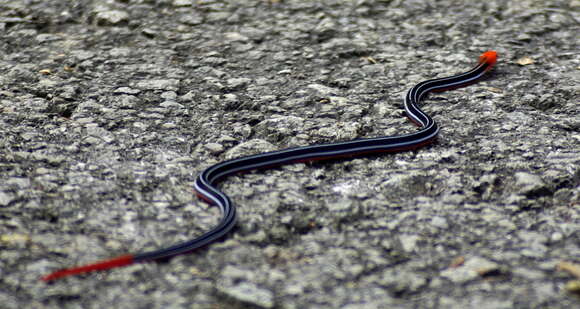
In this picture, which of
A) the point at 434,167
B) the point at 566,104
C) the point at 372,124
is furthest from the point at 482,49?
the point at 434,167

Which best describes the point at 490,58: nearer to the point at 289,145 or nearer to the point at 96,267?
the point at 289,145

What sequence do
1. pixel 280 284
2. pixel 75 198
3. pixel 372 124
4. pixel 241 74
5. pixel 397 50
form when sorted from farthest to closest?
1. pixel 397 50
2. pixel 241 74
3. pixel 372 124
4. pixel 75 198
5. pixel 280 284

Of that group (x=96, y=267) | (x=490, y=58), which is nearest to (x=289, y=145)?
(x=96, y=267)

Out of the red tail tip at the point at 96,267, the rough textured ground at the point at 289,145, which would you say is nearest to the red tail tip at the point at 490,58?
the rough textured ground at the point at 289,145

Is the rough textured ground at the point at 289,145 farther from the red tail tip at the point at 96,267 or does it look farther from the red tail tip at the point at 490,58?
the red tail tip at the point at 490,58

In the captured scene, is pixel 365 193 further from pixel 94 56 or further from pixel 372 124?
pixel 94 56

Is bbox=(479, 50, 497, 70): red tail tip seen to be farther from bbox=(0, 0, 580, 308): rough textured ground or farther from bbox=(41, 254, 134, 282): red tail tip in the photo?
bbox=(41, 254, 134, 282): red tail tip
